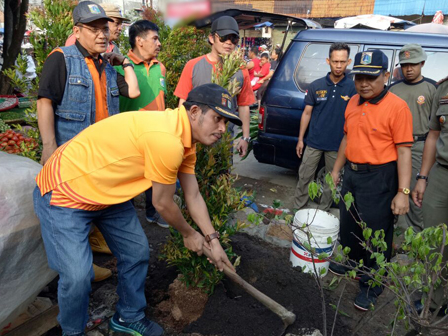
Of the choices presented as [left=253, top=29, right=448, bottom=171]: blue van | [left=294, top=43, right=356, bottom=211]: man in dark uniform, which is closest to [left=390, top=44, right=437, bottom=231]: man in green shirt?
[left=294, top=43, right=356, bottom=211]: man in dark uniform

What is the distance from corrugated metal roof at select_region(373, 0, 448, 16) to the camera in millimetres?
15305

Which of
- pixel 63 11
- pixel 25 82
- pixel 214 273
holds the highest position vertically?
pixel 63 11

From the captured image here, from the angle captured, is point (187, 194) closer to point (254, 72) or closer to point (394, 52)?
point (394, 52)

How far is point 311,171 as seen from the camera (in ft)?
14.2

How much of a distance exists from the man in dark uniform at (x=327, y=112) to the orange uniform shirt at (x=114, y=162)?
2.46 m

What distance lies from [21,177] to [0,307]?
717mm

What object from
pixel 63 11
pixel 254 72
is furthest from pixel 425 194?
pixel 254 72

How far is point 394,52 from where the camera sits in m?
4.41

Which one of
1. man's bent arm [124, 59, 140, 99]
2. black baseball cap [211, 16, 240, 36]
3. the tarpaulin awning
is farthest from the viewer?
the tarpaulin awning

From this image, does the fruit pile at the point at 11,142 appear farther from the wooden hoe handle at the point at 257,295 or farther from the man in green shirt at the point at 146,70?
the wooden hoe handle at the point at 257,295

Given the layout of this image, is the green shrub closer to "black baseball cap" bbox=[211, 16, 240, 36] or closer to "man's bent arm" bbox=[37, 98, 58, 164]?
"man's bent arm" bbox=[37, 98, 58, 164]

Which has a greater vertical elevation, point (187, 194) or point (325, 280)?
point (187, 194)

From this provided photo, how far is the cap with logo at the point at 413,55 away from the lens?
369 cm

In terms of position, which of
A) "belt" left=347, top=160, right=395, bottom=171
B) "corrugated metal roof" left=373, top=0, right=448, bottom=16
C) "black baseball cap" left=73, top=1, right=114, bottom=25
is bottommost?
"belt" left=347, top=160, right=395, bottom=171
